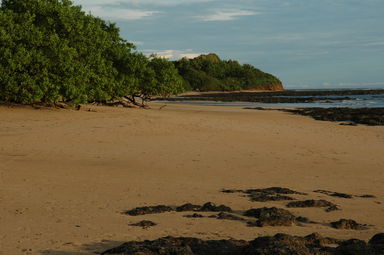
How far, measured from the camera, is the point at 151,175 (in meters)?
12.1

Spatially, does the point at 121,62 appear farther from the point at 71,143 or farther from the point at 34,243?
the point at 34,243

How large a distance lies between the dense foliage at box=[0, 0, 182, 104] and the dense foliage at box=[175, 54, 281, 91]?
118994 mm

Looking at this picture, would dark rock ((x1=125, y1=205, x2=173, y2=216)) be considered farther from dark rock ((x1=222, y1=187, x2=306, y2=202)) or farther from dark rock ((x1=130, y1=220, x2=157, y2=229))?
dark rock ((x1=222, y1=187, x2=306, y2=202))

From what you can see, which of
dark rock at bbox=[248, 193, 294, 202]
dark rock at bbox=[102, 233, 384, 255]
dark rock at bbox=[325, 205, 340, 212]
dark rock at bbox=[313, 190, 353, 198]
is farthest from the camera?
dark rock at bbox=[313, 190, 353, 198]

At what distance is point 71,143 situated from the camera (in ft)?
55.3

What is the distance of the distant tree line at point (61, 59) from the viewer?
2477cm

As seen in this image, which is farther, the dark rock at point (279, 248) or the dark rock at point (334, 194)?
the dark rock at point (334, 194)

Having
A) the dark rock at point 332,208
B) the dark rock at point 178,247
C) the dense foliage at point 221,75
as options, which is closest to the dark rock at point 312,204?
the dark rock at point 332,208

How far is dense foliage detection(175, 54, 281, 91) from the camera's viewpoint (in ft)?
512

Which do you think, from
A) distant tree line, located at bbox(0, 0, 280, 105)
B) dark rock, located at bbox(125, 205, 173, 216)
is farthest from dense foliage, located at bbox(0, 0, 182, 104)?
dark rock, located at bbox(125, 205, 173, 216)

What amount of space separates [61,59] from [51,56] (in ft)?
2.77

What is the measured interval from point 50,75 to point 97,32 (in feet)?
22.5

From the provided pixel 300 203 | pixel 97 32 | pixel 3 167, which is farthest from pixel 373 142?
pixel 97 32

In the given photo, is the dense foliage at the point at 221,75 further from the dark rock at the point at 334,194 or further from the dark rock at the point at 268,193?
the dark rock at the point at 268,193
